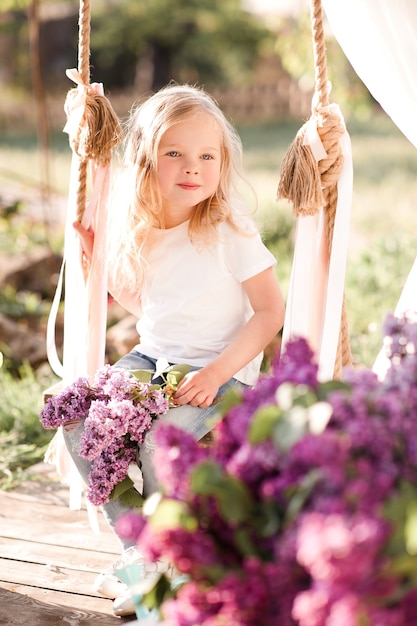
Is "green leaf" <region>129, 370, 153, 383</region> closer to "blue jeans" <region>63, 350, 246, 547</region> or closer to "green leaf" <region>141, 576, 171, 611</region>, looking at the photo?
"blue jeans" <region>63, 350, 246, 547</region>

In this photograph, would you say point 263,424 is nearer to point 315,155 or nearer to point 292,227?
point 315,155

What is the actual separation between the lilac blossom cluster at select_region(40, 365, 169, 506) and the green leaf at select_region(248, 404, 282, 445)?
2.63ft

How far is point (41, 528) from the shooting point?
8.23 ft


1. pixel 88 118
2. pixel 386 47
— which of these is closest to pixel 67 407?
pixel 88 118

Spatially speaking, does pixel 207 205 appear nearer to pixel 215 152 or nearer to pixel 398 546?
pixel 215 152

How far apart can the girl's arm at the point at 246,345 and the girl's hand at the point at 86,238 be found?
1.51 feet

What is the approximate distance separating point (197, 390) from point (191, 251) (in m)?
0.43

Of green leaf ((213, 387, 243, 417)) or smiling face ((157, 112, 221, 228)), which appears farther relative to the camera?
smiling face ((157, 112, 221, 228))

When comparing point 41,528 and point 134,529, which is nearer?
point 134,529

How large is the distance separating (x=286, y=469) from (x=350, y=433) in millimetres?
100

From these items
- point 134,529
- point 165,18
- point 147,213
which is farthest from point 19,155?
point 134,529

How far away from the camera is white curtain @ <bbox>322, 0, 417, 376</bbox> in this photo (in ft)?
7.17

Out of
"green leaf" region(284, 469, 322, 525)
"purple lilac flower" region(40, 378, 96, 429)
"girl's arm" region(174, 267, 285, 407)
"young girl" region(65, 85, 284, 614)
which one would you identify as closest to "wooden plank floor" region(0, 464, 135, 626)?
"young girl" region(65, 85, 284, 614)

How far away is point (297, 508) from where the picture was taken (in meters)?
1.17
